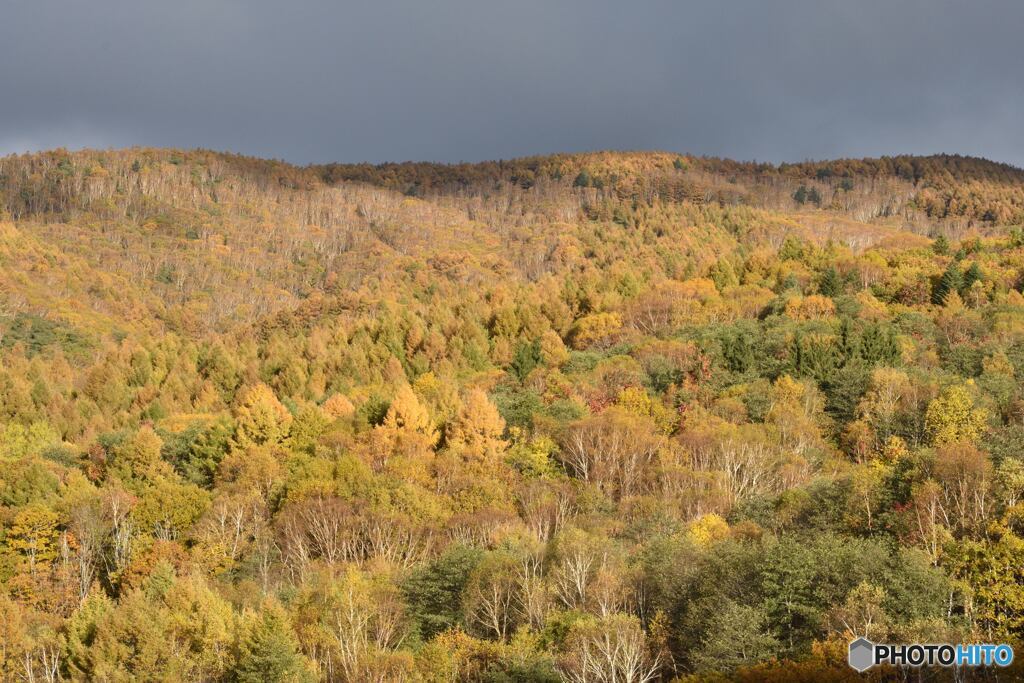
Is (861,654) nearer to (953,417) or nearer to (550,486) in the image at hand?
(550,486)

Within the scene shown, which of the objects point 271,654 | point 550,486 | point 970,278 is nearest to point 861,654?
point 271,654

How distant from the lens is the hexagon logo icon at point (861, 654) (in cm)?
2880

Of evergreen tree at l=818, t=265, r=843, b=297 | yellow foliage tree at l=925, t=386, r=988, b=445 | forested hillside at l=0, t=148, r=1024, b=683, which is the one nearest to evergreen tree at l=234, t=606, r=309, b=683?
forested hillside at l=0, t=148, r=1024, b=683

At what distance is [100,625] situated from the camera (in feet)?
143

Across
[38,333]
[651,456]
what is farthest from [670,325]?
[38,333]

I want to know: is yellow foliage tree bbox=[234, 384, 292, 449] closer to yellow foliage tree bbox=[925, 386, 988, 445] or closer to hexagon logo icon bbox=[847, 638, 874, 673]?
yellow foliage tree bbox=[925, 386, 988, 445]

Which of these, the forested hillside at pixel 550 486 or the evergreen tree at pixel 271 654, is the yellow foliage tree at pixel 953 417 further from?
the evergreen tree at pixel 271 654

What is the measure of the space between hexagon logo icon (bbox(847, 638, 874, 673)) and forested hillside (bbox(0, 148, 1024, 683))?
125 cm

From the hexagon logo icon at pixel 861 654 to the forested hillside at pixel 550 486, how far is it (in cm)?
125

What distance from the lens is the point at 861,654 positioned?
2912cm

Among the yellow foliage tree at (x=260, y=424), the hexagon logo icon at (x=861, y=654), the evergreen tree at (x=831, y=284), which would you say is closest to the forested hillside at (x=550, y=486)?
the yellow foliage tree at (x=260, y=424)

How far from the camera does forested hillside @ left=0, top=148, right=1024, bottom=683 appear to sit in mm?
36781

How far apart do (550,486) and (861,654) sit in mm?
35179

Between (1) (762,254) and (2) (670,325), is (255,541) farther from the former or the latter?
(1) (762,254)
